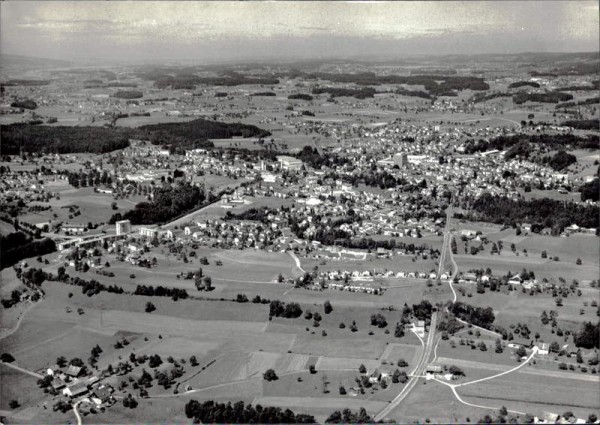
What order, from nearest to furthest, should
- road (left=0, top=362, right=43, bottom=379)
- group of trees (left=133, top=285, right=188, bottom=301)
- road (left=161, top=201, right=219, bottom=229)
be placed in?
road (left=0, top=362, right=43, bottom=379), group of trees (left=133, top=285, right=188, bottom=301), road (left=161, top=201, right=219, bottom=229)

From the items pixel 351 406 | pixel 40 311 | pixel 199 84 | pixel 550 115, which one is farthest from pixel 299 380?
pixel 199 84

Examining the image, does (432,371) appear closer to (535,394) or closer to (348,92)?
(535,394)

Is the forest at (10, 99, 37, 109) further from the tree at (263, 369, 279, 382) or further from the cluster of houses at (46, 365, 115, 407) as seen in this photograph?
the tree at (263, 369, 279, 382)

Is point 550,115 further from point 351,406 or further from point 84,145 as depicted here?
point 351,406

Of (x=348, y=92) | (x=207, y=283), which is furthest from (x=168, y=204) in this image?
(x=348, y=92)

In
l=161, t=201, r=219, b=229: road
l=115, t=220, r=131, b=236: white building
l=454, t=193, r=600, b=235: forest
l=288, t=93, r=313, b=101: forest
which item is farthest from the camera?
l=288, t=93, r=313, b=101: forest

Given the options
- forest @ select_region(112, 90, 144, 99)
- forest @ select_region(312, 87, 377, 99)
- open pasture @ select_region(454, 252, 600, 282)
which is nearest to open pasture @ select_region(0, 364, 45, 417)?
open pasture @ select_region(454, 252, 600, 282)
